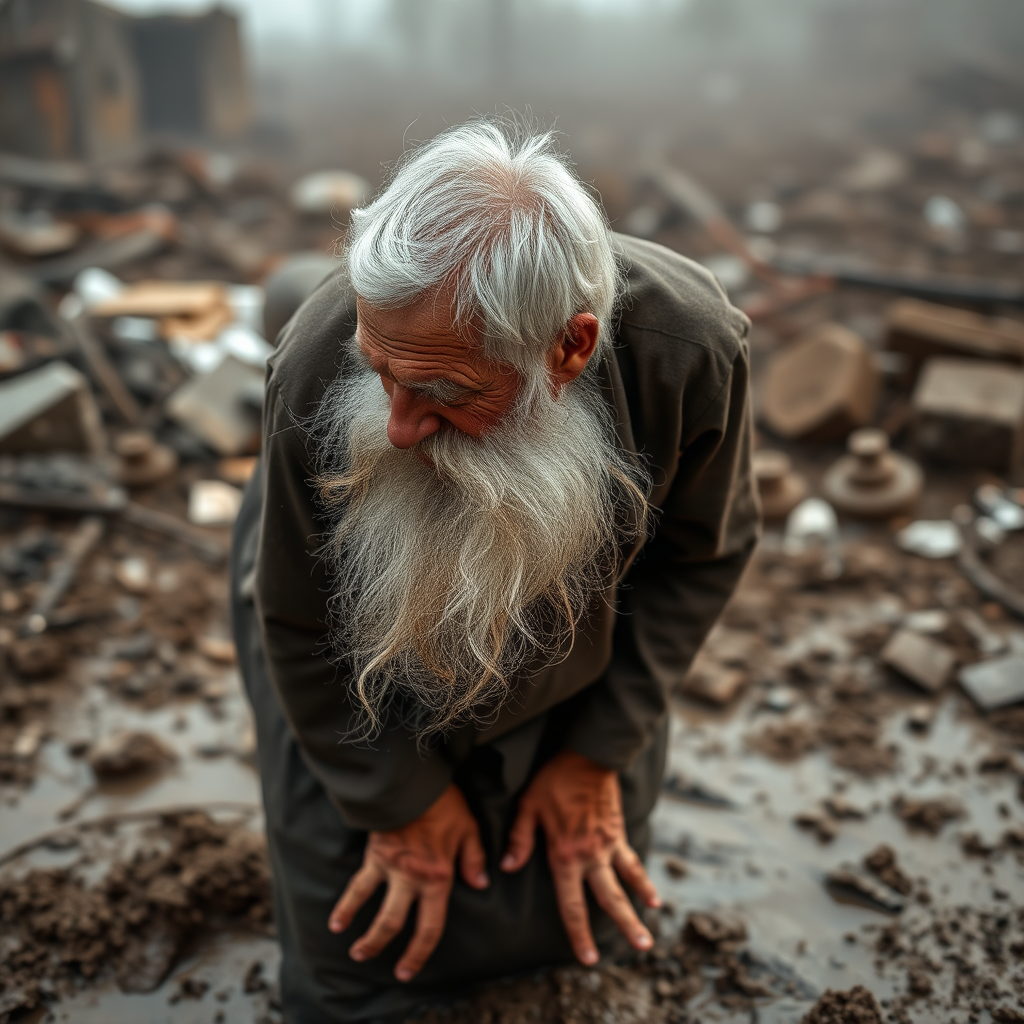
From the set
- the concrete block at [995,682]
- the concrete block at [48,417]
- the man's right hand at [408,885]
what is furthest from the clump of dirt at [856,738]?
the concrete block at [48,417]

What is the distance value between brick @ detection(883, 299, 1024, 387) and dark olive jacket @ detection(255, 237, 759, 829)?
3753mm

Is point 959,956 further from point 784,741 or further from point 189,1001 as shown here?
point 189,1001

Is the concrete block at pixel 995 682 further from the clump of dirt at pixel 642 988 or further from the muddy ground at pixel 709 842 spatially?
the clump of dirt at pixel 642 988

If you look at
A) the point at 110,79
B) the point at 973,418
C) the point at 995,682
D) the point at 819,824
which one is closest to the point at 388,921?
Result: the point at 819,824

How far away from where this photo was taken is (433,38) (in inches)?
777

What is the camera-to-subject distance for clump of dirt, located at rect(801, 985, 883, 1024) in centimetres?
222

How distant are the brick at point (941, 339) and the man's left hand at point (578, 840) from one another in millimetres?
4099

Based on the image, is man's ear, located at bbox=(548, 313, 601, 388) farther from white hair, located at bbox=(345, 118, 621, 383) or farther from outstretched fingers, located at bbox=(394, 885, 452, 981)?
outstretched fingers, located at bbox=(394, 885, 452, 981)

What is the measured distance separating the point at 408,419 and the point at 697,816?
1.90m

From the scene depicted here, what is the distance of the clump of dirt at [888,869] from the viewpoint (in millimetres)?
2637

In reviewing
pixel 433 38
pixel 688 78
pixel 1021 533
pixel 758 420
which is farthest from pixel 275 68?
pixel 1021 533

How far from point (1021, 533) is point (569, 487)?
345cm

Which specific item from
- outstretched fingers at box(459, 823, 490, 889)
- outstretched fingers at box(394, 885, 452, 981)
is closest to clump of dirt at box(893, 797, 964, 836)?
outstretched fingers at box(459, 823, 490, 889)

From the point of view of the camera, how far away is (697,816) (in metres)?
2.95
